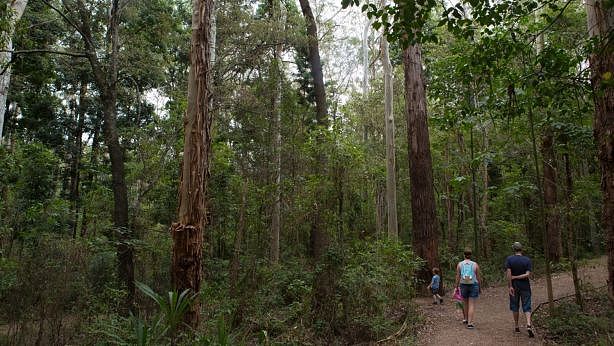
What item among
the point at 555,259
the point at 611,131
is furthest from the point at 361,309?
the point at 555,259

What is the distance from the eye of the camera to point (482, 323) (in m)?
7.98

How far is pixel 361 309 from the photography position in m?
7.57

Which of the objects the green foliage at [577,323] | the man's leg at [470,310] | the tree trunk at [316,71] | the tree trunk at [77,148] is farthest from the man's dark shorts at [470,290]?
the tree trunk at [77,148]

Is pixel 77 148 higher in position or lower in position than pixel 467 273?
higher

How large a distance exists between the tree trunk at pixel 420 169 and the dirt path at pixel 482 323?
135 centimetres

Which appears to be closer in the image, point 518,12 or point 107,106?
point 518,12

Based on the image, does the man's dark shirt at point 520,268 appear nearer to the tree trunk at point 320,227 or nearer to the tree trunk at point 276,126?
the tree trunk at point 320,227

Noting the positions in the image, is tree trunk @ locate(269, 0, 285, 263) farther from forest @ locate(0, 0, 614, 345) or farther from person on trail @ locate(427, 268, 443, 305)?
person on trail @ locate(427, 268, 443, 305)

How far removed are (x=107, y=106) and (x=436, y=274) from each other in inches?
349

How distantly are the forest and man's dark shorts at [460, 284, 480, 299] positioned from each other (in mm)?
1083

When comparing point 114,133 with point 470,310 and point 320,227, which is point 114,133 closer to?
point 320,227

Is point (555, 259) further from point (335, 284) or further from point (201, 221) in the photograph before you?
point (201, 221)

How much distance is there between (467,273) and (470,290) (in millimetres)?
318

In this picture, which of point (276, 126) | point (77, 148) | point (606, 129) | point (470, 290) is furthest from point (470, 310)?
point (77, 148)
